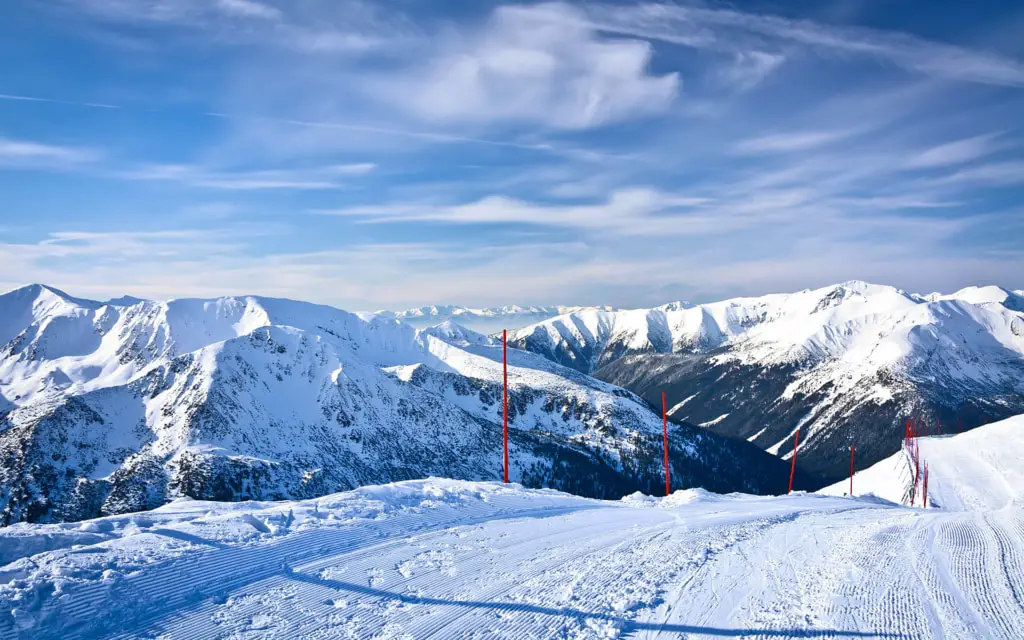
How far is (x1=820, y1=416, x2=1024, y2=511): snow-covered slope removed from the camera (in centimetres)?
7956

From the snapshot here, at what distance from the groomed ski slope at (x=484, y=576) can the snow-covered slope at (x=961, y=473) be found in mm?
59748

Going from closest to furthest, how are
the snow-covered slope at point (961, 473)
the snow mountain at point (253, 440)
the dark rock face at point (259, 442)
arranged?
the snow-covered slope at point (961, 473), the dark rock face at point (259, 442), the snow mountain at point (253, 440)

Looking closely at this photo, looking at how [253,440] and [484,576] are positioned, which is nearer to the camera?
[484,576]

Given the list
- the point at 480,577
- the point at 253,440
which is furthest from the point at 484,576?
the point at 253,440

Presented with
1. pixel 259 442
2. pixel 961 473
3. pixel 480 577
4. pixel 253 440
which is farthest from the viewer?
pixel 259 442

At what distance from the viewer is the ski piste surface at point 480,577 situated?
1040 centimetres

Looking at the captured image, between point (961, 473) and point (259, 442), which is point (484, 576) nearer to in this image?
point (961, 473)

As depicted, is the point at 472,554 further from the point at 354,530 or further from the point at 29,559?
the point at 29,559

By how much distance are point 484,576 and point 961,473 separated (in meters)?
111

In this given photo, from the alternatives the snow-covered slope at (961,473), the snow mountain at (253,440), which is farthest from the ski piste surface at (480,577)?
the snow mountain at (253,440)

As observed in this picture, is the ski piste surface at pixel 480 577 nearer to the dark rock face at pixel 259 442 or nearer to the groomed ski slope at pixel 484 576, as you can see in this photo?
the groomed ski slope at pixel 484 576

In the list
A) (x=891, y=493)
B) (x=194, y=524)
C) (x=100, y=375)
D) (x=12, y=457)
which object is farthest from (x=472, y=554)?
Answer: (x=100, y=375)

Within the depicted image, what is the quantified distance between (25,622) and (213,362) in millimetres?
139572

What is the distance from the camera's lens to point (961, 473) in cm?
9181
